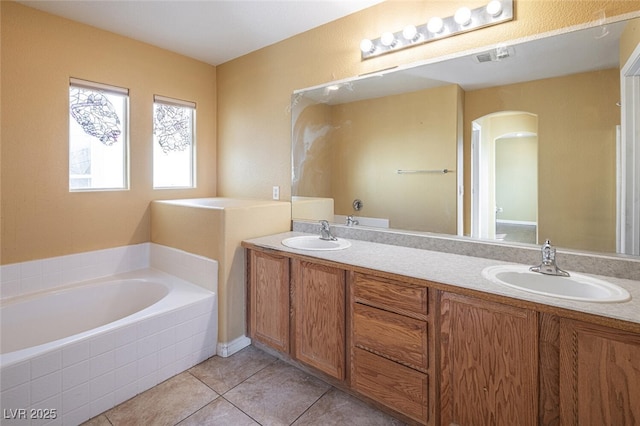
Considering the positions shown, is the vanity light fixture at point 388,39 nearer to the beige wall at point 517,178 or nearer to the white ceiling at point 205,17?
the white ceiling at point 205,17

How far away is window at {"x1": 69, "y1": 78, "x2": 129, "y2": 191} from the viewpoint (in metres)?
2.43

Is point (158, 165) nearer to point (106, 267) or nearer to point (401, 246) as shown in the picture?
point (106, 267)

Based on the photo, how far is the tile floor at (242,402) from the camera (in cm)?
161

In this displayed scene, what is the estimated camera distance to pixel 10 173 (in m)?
2.12

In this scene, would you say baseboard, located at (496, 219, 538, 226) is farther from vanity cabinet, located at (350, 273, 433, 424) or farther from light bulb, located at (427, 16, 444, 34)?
light bulb, located at (427, 16, 444, 34)

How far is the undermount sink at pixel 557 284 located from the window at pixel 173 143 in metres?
2.81

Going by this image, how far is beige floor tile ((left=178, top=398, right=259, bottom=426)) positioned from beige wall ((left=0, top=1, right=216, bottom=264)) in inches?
65.9

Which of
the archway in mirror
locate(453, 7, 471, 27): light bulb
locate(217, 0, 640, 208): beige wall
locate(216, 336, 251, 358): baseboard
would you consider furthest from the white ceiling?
locate(216, 336, 251, 358): baseboard

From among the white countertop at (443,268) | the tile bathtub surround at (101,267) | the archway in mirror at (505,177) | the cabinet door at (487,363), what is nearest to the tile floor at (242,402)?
the cabinet door at (487,363)

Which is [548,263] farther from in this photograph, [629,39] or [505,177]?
[629,39]

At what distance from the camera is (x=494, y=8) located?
1.66 m

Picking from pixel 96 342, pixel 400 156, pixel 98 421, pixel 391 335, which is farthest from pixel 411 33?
pixel 98 421

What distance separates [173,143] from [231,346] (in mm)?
1994

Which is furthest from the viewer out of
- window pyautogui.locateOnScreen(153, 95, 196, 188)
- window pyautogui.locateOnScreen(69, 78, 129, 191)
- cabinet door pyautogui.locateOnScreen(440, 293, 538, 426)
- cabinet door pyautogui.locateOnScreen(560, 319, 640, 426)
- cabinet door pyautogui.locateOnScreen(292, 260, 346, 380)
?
window pyautogui.locateOnScreen(153, 95, 196, 188)
